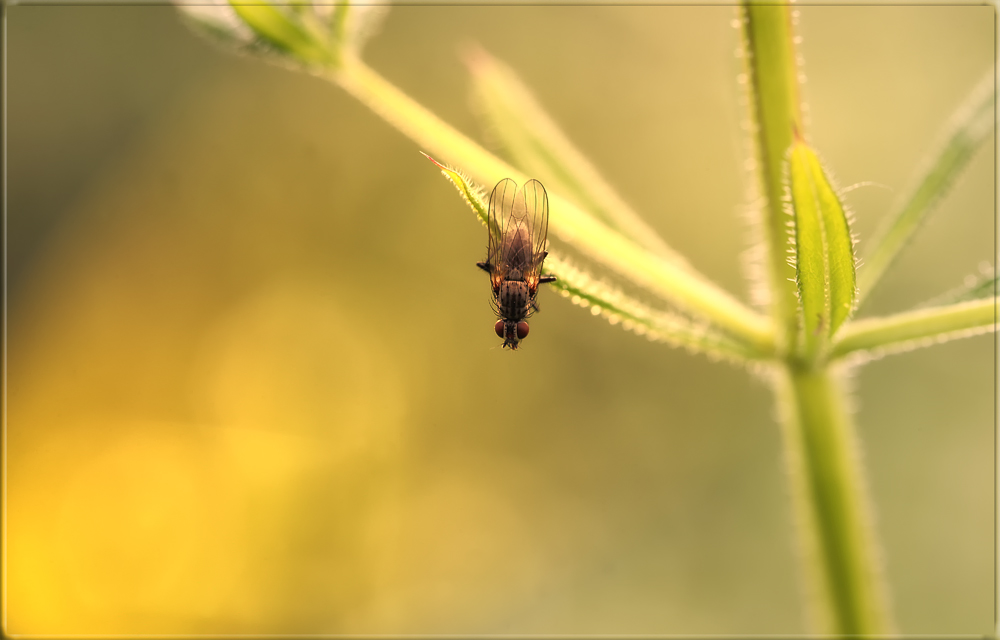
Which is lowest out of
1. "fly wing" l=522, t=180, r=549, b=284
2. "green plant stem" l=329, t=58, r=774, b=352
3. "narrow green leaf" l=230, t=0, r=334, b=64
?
"green plant stem" l=329, t=58, r=774, b=352

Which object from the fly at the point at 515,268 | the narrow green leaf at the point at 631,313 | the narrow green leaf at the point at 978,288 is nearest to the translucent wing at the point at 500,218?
the fly at the point at 515,268

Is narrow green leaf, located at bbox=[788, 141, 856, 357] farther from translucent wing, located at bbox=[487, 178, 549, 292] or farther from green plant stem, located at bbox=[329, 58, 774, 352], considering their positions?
translucent wing, located at bbox=[487, 178, 549, 292]

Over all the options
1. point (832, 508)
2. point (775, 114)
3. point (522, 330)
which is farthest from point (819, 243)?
point (522, 330)

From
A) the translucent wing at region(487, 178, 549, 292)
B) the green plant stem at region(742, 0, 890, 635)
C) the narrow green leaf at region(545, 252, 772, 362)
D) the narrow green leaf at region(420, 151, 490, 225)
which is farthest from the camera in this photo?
the translucent wing at region(487, 178, 549, 292)

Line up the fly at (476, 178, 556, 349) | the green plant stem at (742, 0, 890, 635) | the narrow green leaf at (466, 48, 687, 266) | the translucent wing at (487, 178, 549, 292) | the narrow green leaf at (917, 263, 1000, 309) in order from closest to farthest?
the narrow green leaf at (917, 263, 1000, 309) < the green plant stem at (742, 0, 890, 635) < the narrow green leaf at (466, 48, 687, 266) < the translucent wing at (487, 178, 549, 292) < the fly at (476, 178, 556, 349)

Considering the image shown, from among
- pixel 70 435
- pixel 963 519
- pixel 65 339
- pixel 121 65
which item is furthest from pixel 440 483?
pixel 121 65

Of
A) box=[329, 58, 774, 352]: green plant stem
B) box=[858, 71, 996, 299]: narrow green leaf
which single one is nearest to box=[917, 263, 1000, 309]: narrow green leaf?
box=[858, 71, 996, 299]: narrow green leaf

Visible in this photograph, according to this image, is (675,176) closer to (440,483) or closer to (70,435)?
(440,483)
